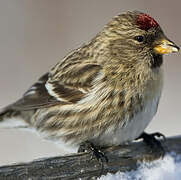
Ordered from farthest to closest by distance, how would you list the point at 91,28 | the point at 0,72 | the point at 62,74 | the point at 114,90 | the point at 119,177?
the point at 91,28, the point at 0,72, the point at 62,74, the point at 114,90, the point at 119,177

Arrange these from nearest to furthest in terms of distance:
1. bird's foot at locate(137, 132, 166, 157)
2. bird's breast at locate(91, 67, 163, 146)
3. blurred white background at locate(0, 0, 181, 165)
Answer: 1. bird's foot at locate(137, 132, 166, 157)
2. bird's breast at locate(91, 67, 163, 146)
3. blurred white background at locate(0, 0, 181, 165)

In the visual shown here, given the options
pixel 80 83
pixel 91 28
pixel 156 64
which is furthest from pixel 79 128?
pixel 91 28

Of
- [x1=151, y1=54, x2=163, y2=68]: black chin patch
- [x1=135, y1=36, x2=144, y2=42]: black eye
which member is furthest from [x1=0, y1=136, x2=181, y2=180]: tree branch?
[x1=135, y1=36, x2=144, y2=42]: black eye

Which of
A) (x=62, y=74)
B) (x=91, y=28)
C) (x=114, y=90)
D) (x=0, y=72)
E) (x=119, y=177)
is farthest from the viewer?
(x=91, y=28)

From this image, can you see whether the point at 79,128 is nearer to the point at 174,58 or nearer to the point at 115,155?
the point at 115,155

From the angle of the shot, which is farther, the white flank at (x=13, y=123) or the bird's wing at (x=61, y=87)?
the white flank at (x=13, y=123)

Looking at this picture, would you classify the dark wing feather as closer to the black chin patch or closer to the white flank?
the white flank

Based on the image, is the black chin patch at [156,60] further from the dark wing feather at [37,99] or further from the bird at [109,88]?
the dark wing feather at [37,99]

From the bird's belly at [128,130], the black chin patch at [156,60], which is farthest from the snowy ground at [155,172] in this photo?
the black chin patch at [156,60]
